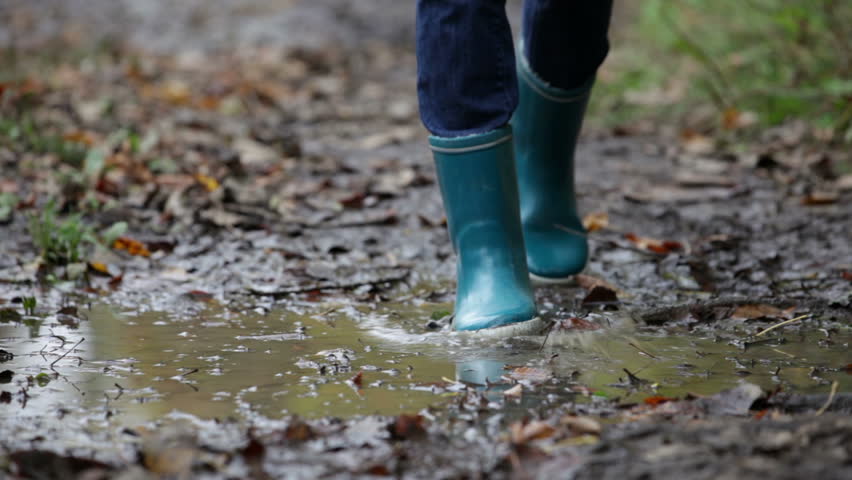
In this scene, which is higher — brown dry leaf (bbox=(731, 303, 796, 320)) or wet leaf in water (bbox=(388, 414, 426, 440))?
wet leaf in water (bbox=(388, 414, 426, 440))

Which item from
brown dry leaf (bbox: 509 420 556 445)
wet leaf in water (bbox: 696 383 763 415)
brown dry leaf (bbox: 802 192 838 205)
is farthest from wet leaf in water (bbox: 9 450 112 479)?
brown dry leaf (bbox: 802 192 838 205)

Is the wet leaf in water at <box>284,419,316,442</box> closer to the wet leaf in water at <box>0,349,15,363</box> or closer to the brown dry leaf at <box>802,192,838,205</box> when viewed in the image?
the wet leaf in water at <box>0,349,15,363</box>

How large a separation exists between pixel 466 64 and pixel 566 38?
496 millimetres

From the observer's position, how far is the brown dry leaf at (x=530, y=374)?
1.62 metres

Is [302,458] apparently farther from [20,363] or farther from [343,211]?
[343,211]

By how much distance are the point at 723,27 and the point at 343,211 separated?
244cm

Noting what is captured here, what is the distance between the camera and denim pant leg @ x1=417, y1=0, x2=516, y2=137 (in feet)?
6.31

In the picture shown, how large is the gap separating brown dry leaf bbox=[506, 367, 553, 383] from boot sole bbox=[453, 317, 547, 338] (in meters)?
0.25

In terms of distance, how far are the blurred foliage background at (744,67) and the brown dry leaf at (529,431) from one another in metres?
2.64

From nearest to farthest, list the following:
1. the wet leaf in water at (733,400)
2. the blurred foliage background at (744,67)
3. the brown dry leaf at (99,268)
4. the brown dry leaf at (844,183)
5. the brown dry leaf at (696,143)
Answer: the wet leaf in water at (733,400)
the brown dry leaf at (99,268)
the brown dry leaf at (844,183)
the blurred foliage background at (744,67)
the brown dry leaf at (696,143)

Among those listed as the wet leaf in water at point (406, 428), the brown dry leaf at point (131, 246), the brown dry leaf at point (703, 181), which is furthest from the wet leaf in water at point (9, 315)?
the brown dry leaf at point (703, 181)

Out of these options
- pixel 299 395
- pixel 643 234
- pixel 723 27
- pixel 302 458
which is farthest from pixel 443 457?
pixel 723 27

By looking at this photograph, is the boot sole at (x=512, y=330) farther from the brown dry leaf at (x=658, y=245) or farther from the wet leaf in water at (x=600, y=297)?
the brown dry leaf at (x=658, y=245)

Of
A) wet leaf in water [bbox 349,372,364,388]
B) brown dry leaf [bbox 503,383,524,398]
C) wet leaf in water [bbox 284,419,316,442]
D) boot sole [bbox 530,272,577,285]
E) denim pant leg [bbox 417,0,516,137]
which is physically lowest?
boot sole [bbox 530,272,577,285]
